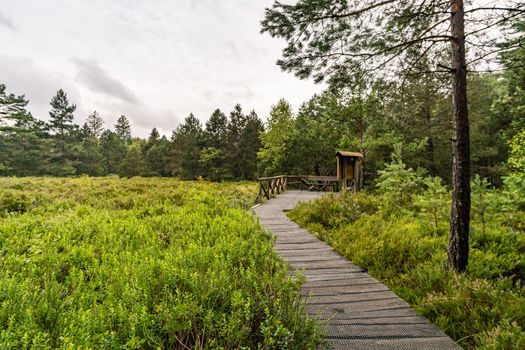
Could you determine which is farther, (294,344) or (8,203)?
(8,203)

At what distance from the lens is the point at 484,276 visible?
4773mm

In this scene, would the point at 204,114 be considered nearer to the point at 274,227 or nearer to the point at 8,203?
the point at 8,203

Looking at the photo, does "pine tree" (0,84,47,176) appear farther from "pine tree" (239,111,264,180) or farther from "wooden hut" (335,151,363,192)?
"wooden hut" (335,151,363,192)

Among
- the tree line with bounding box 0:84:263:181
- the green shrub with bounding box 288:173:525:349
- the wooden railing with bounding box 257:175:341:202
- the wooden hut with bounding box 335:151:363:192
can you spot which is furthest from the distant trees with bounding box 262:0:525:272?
the tree line with bounding box 0:84:263:181

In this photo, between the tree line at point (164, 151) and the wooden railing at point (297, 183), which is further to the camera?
the tree line at point (164, 151)

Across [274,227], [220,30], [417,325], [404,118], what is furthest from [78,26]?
[404,118]

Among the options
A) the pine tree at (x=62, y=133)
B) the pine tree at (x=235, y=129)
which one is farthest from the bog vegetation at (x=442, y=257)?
the pine tree at (x=62, y=133)

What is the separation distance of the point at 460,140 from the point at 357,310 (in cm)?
332

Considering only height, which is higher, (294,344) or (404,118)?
Answer: (404,118)

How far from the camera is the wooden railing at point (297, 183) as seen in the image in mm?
15578

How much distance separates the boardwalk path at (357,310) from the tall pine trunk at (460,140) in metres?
1.64

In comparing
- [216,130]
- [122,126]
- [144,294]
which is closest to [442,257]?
[144,294]

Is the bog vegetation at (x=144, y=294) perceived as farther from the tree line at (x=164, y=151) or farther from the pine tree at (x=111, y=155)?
the pine tree at (x=111, y=155)

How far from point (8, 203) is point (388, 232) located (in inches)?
528
